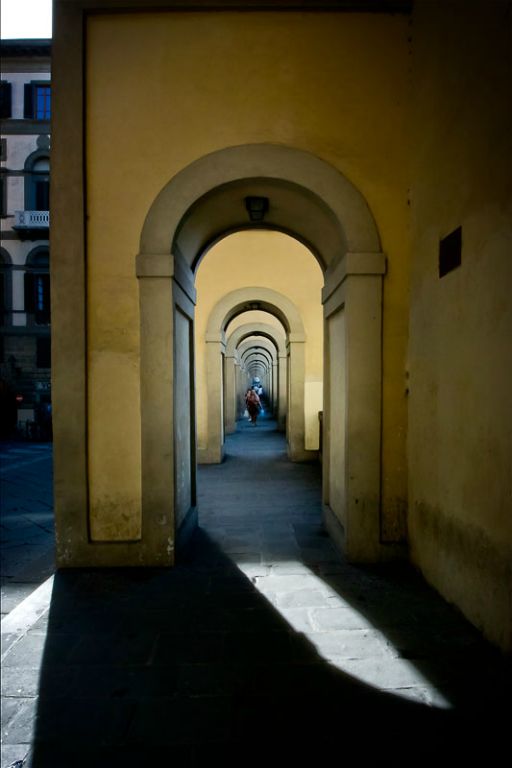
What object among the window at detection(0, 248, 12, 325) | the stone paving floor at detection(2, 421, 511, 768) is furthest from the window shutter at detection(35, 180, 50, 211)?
the stone paving floor at detection(2, 421, 511, 768)

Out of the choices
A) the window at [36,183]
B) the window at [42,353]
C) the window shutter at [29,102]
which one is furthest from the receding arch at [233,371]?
the window shutter at [29,102]

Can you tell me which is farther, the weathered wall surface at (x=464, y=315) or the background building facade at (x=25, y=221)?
the background building facade at (x=25, y=221)

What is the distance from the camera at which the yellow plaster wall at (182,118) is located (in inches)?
161

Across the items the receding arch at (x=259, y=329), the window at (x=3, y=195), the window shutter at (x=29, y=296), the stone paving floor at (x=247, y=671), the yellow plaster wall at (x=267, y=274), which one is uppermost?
the window at (x=3, y=195)

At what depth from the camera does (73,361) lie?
4.05m

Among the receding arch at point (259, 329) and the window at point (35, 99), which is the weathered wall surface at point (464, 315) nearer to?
the receding arch at point (259, 329)

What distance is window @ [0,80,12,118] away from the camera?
1820 cm

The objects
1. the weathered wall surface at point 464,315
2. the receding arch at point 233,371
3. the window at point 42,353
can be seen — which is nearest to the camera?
the weathered wall surface at point 464,315

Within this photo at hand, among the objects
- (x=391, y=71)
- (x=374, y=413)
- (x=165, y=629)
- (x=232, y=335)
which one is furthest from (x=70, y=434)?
(x=232, y=335)

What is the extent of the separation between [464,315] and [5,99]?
73.7 ft

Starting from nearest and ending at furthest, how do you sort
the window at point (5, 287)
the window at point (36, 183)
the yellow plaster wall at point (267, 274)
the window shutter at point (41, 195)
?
the yellow plaster wall at point (267, 274), the window at point (5, 287), the window at point (36, 183), the window shutter at point (41, 195)

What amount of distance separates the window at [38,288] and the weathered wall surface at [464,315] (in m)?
17.7

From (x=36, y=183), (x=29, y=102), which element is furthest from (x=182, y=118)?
(x=29, y=102)

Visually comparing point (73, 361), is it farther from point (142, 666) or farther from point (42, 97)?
point (42, 97)
